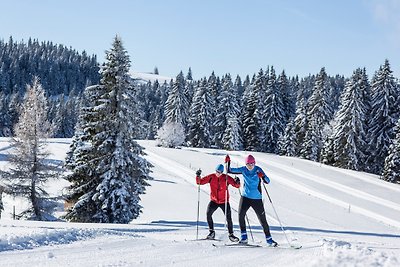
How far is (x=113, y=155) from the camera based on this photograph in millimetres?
21031

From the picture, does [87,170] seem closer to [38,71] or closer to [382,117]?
[382,117]

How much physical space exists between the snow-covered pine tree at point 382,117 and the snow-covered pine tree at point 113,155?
3517cm

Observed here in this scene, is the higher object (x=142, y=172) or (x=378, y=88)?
(x=378, y=88)

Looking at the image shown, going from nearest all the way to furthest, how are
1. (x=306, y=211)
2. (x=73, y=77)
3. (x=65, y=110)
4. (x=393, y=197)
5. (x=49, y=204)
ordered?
(x=49, y=204) < (x=306, y=211) < (x=393, y=197) < (x=65, y=110) < (x=73, y=77)

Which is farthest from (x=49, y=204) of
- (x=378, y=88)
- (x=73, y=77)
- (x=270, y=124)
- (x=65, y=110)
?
(x=73, y=77)

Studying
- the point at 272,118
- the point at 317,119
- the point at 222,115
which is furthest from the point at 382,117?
the point at 222,115

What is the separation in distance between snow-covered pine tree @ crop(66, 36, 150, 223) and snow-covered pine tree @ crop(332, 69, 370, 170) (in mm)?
32452

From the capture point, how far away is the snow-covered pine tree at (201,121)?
69.9 meters

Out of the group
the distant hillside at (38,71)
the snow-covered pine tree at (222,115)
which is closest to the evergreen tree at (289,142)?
the snow-covered pine tree at (222,115)

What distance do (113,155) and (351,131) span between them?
113 ft

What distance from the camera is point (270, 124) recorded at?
6656cm

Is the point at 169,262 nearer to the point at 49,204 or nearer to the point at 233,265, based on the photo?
the point at 233,265

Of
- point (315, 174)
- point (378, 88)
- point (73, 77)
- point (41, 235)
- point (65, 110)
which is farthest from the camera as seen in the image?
point (73, 77)

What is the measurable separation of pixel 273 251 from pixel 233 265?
5.57 feet
